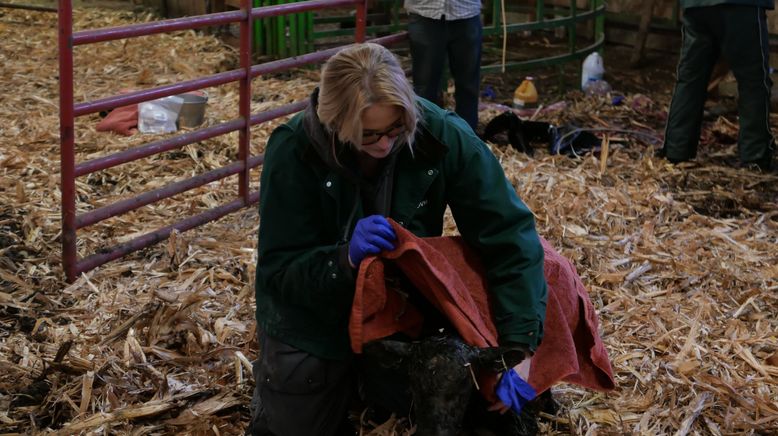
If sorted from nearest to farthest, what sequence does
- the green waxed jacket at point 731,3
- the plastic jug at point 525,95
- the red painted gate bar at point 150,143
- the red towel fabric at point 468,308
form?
the red towel fabric at point 468,308 < the red painted gate bar at point 150,143 < the green waxed jacket at point 731,3 < the plastic jug at point 525,95

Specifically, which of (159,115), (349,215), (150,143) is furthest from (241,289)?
(159,115)

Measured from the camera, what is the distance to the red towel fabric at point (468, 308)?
3.07 m

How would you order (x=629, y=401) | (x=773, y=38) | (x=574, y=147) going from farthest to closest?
(x=773, y=38), (x=574, y=147), (x=629, y=401)

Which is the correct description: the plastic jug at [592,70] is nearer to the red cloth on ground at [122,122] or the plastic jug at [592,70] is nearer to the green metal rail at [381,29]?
the green metal rail at [381,29]

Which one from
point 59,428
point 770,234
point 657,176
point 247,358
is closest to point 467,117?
point 657,176

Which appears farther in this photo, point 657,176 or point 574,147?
point 574,147

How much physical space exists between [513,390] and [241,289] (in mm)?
2115

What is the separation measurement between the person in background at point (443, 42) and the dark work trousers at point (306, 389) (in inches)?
166

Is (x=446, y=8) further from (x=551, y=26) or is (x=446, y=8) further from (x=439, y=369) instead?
(x=439, y=369)

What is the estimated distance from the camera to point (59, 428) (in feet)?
12.5

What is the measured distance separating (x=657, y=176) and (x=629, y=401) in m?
3.43

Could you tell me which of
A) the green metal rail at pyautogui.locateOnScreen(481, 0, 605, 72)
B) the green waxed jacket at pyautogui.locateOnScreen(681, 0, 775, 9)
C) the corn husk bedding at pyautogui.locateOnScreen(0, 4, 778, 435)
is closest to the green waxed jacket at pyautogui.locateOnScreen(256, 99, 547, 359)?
the corn husk bedding at pyautogui.locateOnScreen(0, 4, 778, 435)

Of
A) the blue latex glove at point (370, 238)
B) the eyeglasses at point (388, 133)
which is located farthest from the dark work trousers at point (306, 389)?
the eyeglasses at point (388, 133)

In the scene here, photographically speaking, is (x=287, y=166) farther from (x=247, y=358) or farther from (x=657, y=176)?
(x=657, y=176)
